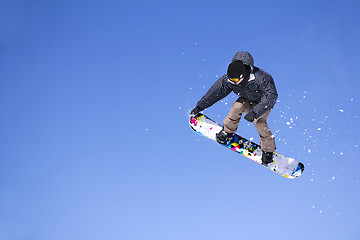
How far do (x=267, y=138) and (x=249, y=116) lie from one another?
1051mm

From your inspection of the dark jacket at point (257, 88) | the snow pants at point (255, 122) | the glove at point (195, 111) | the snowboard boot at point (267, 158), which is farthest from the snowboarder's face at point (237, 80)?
the snowboard boot at point (267, 158)

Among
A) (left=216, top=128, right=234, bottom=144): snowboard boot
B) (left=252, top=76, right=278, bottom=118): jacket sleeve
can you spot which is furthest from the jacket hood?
(left=216, top=128, right=234, bottom=144): snowboard boot

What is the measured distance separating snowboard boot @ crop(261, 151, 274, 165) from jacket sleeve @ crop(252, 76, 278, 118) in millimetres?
1539

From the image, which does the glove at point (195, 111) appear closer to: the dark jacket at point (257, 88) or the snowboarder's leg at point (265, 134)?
the dark jacket at point (257, 88)

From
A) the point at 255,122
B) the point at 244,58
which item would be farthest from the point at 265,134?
the point at 244,58

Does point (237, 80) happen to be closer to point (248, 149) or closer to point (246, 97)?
point (246, 97)

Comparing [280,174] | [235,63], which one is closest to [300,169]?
[280,174]

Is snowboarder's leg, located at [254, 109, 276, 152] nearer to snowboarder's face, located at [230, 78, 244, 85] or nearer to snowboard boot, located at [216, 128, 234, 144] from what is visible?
snowboard boot, located at [216, 128, 234, 144]

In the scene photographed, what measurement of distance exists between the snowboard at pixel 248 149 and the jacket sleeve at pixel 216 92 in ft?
2.17

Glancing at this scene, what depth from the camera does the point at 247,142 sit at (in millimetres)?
9180

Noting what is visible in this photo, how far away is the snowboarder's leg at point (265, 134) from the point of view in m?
7.79

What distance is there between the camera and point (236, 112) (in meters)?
8.13

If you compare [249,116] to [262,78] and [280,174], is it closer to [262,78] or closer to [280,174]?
[262,78]

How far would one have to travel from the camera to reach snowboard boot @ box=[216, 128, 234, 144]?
8750 millimetres
